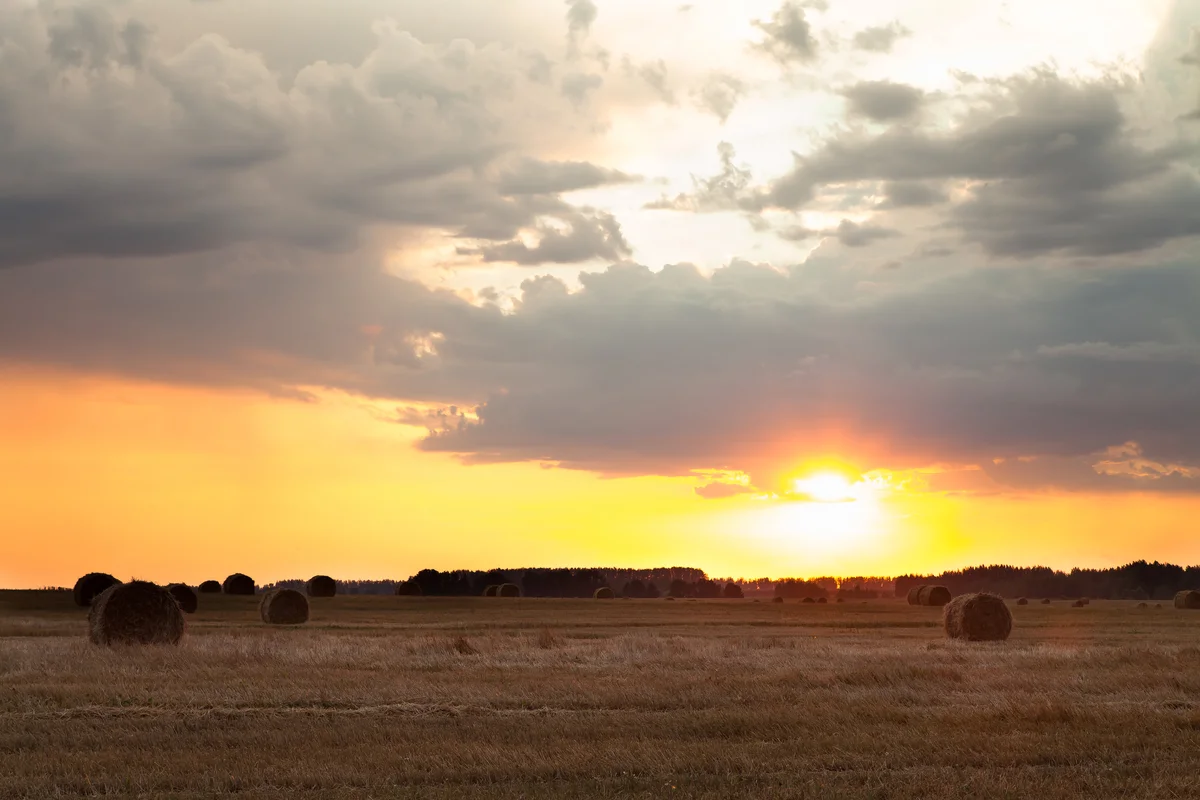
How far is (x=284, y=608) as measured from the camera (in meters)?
53.4

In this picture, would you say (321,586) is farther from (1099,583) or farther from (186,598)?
(1099,583)

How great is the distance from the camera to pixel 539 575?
169m

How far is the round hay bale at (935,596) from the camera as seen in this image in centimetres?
7988

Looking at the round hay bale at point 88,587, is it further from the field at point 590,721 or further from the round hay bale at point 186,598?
the field at point 590,721

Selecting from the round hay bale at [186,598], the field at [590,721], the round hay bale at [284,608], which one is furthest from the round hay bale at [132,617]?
the round hay bale at [186,598]

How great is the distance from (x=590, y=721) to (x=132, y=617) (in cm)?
2283

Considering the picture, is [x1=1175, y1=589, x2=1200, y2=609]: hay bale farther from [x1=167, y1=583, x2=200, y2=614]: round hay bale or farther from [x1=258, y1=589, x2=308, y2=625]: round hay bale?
[x1=167, y1=583, x2=200, y2=614]: round hay bale

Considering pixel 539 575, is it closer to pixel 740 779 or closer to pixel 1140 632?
pixel 1140 632

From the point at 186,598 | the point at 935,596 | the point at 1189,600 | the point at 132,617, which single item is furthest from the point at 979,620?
the point at 1189,600

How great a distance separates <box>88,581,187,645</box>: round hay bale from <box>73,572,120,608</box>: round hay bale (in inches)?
1242

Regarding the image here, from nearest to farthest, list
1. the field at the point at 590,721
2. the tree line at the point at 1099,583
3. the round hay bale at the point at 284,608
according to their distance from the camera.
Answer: the field at the point at 590,721 < the round hay bale at the point at 284,608 < the tree line at the point at 1099,583

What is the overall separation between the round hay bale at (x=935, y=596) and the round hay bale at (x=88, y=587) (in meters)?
50.1

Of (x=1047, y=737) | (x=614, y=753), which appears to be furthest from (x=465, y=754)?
(x=1047, y=737)

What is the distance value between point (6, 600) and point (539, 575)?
345 feet
